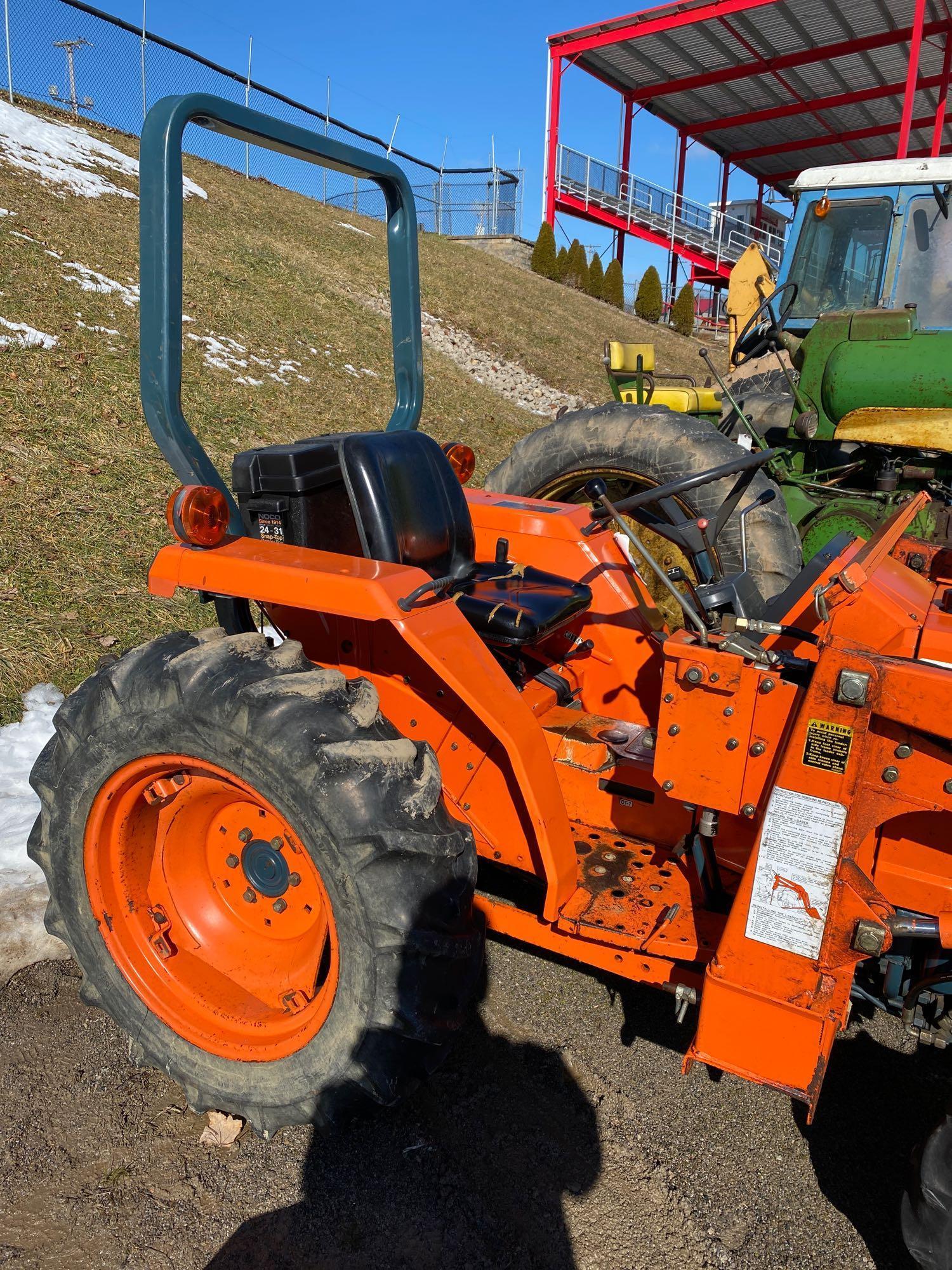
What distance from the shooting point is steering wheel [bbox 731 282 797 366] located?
16.8ft

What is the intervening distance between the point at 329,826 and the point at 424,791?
203 millimetres

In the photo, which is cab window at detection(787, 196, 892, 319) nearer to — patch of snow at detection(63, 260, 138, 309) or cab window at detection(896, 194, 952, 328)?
cab window at detection(896, 194, 952, 328)

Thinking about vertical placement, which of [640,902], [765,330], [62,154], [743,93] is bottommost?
[640,902]

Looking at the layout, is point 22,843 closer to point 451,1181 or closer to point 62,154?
point 451,1181

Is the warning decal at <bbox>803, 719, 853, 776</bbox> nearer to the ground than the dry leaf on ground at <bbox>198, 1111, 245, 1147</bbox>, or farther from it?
farther from it

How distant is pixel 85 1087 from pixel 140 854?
550mm

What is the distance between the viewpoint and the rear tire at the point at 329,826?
1.82 m

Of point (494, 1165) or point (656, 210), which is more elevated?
point (656, 210)

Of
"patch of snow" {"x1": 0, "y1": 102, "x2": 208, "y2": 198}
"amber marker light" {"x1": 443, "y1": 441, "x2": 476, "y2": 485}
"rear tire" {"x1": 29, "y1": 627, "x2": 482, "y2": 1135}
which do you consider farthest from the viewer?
"patch of snow" {"x1": 0, "y1": 102, "x2": 208, "y2": 198}

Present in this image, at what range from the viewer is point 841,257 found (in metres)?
5.72

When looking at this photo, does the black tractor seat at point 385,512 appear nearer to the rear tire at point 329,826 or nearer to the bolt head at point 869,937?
the rear tire at point 329,826

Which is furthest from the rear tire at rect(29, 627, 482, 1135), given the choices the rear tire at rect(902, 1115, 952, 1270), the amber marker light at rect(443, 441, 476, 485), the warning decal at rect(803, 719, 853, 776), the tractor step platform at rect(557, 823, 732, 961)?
the amber marker light at rect(443, 441, 476, 485)

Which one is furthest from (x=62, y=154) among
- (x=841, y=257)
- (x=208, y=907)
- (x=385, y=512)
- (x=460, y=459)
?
(x=208, y=907)

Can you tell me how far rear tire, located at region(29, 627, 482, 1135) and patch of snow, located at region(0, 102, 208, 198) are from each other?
33.0 feet
